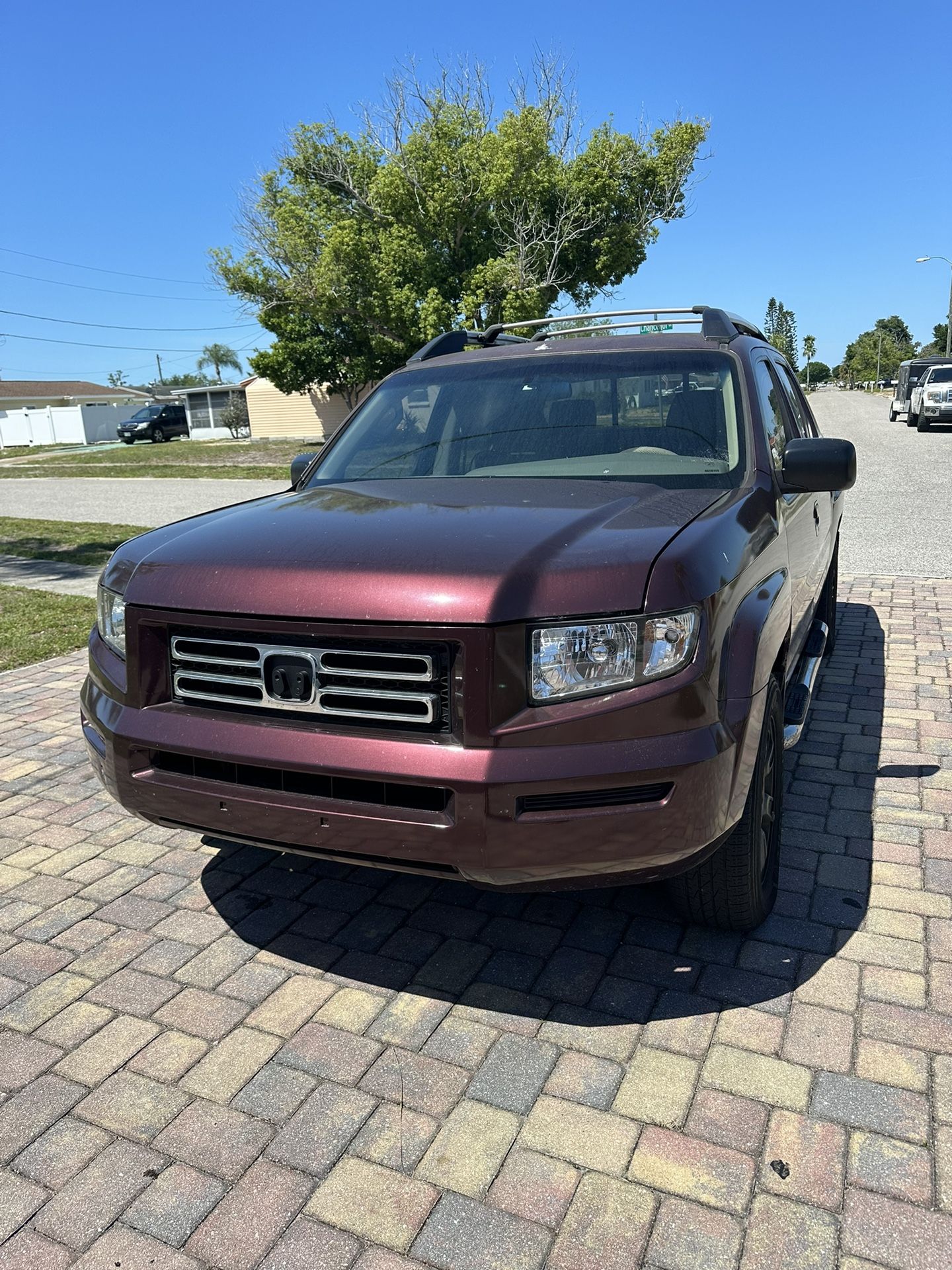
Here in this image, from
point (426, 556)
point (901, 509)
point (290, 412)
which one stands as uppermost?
point (290, 412)

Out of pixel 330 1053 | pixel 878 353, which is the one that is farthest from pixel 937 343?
pixel 330 1053

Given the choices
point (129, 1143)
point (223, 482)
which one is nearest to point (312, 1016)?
point (129, 1143)

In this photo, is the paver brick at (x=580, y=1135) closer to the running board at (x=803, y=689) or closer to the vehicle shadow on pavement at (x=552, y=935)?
the vehicle shadow on pavement at (x=552, y=935)

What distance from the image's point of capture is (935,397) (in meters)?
26.8

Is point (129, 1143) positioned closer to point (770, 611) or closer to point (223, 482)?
point (770, 611)

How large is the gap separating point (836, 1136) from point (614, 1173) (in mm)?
560

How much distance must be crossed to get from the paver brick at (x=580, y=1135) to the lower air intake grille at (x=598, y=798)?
2.54 ft

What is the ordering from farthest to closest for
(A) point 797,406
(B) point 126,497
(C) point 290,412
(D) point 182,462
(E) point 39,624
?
(C) point 290,412 < (D) point 182,462 < (B) point 126,497 < (E) point 39,624 < (A) point 797,406

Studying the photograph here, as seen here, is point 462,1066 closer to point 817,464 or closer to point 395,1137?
point 395,1137

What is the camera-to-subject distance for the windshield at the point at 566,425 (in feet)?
11.5

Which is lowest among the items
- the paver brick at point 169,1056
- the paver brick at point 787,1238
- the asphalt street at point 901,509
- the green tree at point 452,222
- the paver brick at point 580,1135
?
the asphalt street at point 901,509

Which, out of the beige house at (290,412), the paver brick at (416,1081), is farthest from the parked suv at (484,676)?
the beige house at (290,412)

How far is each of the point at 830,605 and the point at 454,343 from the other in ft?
10.7

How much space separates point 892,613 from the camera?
7.84 metres
